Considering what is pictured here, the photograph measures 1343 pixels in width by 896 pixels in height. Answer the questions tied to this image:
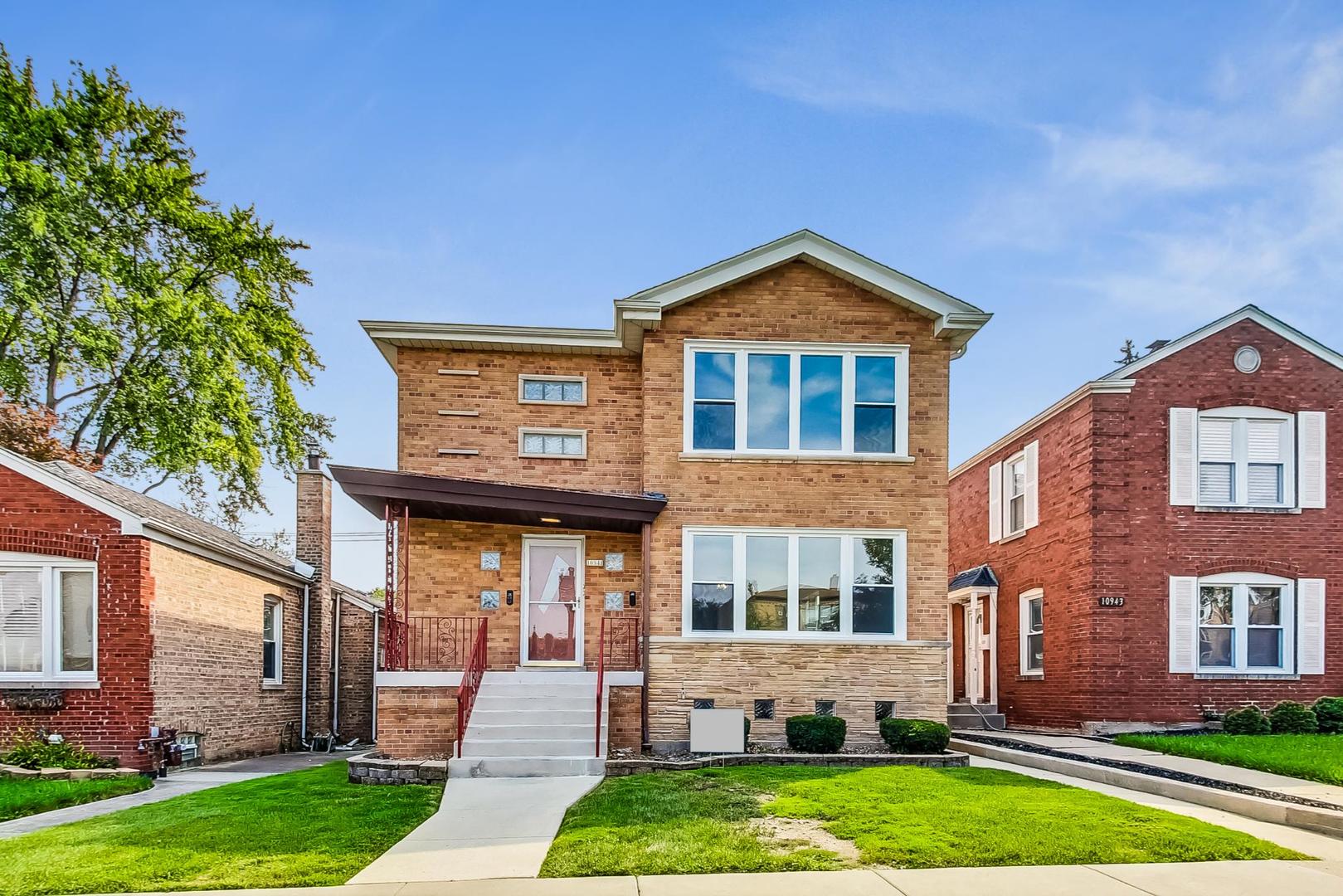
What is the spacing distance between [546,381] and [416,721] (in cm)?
573

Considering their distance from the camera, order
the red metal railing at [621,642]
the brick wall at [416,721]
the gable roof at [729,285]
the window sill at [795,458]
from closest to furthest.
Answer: the brick wall at [416,721], the gable roof at [729,285], the window sill at [795,458], the red metal railing at [621,642]

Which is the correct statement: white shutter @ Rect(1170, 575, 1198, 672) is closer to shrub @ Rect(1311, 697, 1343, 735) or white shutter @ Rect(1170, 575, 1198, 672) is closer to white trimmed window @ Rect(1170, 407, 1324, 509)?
white trimmed window @ Rect(1170, 407, 1324, 509)

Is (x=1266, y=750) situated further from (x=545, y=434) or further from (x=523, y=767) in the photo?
(x=545, y=434)

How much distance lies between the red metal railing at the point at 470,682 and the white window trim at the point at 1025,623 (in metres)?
11.0

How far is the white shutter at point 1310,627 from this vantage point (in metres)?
16.6

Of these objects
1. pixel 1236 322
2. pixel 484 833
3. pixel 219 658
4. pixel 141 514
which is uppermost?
pixel 1236 322

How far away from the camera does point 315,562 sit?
62.6ft

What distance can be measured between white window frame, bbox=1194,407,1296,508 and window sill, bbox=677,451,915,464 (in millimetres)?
6296

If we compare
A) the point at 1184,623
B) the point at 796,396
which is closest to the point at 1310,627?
the point at 1184,623

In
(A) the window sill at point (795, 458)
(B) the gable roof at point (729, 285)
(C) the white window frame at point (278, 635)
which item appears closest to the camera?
(B) the gable roof at point (729, 285)

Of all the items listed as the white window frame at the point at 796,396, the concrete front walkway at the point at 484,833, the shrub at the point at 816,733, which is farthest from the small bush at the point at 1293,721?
the concrete front walkway at the point at 484,833

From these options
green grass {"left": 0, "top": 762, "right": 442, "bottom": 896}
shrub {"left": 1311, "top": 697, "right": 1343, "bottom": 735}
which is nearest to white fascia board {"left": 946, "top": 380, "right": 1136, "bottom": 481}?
shrub {"left": 1311, "top": 697, "right": 1343, "bottom": 735}

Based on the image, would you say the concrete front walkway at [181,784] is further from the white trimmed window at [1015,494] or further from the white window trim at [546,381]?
the white trimmed window at [1015,494]

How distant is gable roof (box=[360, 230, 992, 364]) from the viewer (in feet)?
47.9
